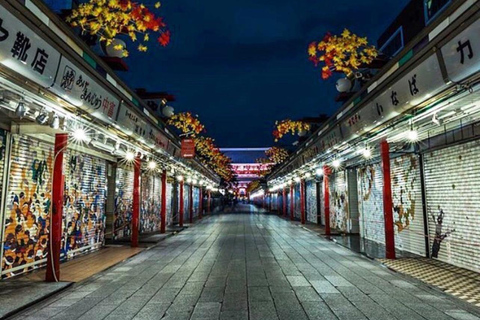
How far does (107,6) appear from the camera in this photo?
8094 mm

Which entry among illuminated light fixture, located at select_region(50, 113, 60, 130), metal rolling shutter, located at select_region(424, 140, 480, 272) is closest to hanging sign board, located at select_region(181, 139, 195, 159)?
illuminated light fixture, located at select_region(50, 113, 60, 130)

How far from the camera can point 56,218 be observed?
8.59 meters

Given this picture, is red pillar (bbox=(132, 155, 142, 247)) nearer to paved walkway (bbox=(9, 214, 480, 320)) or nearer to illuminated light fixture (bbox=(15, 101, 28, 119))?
paved walkway (bbox=(9, 214, 480, 320))

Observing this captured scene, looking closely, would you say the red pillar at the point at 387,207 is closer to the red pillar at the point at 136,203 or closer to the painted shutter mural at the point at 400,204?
the painted shutter mural at the point at 400,204

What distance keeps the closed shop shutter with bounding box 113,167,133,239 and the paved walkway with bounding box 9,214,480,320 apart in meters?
4.93

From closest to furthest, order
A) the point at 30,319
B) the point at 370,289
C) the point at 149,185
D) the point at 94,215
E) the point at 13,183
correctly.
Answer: the point at 30,319, the point at 370,289, the point at 13,183, the point at 94,215, the point at 149,185

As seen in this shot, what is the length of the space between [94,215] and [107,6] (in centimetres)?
887

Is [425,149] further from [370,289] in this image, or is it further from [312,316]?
[312,316]

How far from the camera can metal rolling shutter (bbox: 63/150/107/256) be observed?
1161 centimetres

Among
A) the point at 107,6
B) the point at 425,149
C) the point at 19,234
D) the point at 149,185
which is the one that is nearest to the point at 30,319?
the point at 19,234

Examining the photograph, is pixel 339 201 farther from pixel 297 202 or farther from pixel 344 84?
pixel 297 202

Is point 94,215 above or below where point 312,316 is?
above

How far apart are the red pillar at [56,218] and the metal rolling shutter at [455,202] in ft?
37.1

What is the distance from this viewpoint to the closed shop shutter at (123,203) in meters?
16.1
